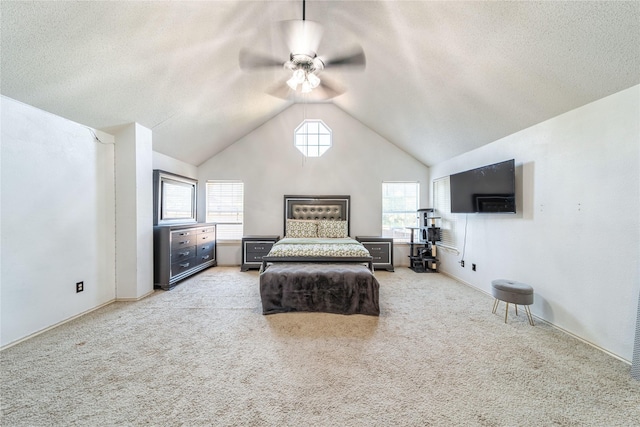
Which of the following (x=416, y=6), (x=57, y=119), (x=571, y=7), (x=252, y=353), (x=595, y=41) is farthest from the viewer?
(x=57, y=119)

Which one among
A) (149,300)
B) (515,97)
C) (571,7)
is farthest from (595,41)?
(149,300)

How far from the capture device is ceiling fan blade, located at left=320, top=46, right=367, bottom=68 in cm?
249

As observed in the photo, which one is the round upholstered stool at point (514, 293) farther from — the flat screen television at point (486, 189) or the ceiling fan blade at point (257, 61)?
the ceiling fan blade at point (257, 61)

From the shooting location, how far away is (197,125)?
4168mm

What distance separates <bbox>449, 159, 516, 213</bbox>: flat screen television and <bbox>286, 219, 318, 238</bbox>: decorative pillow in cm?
273

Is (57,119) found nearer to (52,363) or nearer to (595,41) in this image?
(52,363)

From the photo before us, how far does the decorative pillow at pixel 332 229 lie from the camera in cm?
516

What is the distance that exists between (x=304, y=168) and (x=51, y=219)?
4074 millimetres

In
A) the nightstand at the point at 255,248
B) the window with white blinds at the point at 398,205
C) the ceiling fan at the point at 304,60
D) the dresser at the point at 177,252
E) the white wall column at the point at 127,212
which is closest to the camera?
the ceiling fan at the point at 304,60

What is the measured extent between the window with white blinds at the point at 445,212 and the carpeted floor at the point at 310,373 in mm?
2025

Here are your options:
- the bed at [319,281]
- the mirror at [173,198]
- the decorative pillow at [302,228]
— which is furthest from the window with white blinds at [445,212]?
the mirror at [173,198]

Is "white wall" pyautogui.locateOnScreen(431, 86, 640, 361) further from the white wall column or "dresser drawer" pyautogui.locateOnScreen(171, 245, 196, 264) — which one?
the white wall column

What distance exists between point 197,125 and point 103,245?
2325 millimetres

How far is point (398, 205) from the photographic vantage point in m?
5.68
